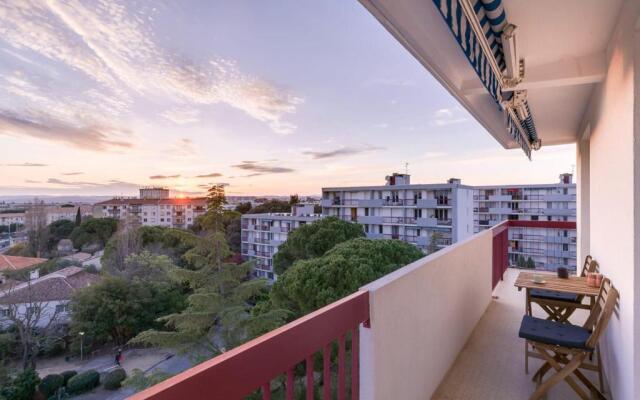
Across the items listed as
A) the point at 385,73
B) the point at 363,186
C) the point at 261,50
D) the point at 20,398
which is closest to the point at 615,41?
the point at 385,73

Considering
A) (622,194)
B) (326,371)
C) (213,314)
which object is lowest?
(213,314)

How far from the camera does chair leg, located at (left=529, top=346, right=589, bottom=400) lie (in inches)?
75.1

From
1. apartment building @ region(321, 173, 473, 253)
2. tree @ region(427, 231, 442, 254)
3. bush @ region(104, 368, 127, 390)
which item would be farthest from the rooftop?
tree @ region(427, 231, 442, 254)

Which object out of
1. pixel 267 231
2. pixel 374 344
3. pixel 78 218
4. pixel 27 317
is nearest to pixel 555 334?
pixel 374 344

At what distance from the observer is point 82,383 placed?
12.8m

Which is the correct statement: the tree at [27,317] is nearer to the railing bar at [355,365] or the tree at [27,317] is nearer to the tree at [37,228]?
the tree at [37,228]

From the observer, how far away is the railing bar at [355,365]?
134cm

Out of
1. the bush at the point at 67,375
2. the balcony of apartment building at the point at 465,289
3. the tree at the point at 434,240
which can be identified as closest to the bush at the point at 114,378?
the bush at the point at 67,375

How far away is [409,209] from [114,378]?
21964mm

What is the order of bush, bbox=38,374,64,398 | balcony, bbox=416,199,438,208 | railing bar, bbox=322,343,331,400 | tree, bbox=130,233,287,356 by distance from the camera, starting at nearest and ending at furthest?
railing bar, bbox=322,343,331,400 → tree, bbox=130,233,287,356 → bush, bbox=38,374,64,398 → balcony, bbox=416,199,438,208

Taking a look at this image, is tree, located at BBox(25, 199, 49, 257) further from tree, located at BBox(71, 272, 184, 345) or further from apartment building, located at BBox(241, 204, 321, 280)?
apartment building, located at BBox(241, 204, 321, 280)

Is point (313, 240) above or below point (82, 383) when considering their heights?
above

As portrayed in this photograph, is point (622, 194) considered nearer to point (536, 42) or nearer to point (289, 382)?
point (536, 42)

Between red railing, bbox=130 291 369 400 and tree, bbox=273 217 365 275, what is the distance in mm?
14772
